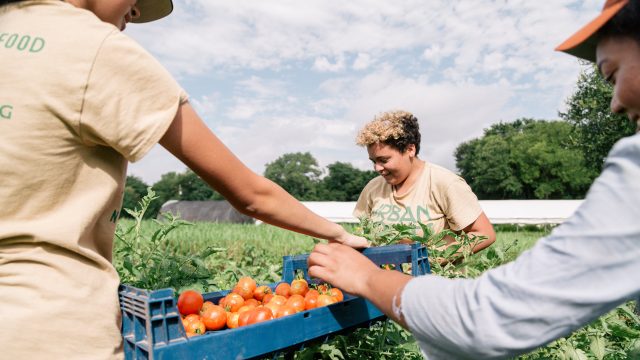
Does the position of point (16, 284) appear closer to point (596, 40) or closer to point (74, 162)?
point (74, 162)

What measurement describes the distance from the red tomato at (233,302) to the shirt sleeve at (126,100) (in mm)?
886

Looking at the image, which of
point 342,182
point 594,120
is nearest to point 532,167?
point 342,182

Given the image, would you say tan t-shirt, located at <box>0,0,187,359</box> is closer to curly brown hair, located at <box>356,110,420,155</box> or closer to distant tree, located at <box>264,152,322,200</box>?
curly brown hair, located at <box>356,110,420,155</box>

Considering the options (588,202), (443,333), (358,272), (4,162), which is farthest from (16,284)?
(588,202)

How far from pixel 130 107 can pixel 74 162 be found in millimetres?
187

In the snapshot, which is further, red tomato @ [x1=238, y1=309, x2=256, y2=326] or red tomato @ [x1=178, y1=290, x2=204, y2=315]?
red tomato @ [x1=178, y1=290, x2=204, y2=315]

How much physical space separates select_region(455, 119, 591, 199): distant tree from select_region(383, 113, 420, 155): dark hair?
4780 centimetres

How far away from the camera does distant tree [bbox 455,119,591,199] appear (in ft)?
164

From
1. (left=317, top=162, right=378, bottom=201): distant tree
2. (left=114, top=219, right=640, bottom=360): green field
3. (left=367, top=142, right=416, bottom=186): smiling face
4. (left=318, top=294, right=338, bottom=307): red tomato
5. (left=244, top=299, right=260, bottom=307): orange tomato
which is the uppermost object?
(left=367, top=142, right=416, bottom=186): smiling face

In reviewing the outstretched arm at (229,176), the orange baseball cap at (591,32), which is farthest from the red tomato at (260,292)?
the orange baseball cap at (591,32)

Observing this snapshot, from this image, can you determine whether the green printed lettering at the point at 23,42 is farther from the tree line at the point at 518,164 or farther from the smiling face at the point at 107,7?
the tree line at the point at 518,164

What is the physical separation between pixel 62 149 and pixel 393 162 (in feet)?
9.70

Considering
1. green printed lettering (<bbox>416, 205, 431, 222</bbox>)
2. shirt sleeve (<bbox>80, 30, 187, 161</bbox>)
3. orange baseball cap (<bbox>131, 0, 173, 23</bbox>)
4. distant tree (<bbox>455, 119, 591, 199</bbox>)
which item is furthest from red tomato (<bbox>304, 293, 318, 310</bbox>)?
distant tree (<bbox>455, 119, 591, 199</bbox>)

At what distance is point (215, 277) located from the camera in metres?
3.30
